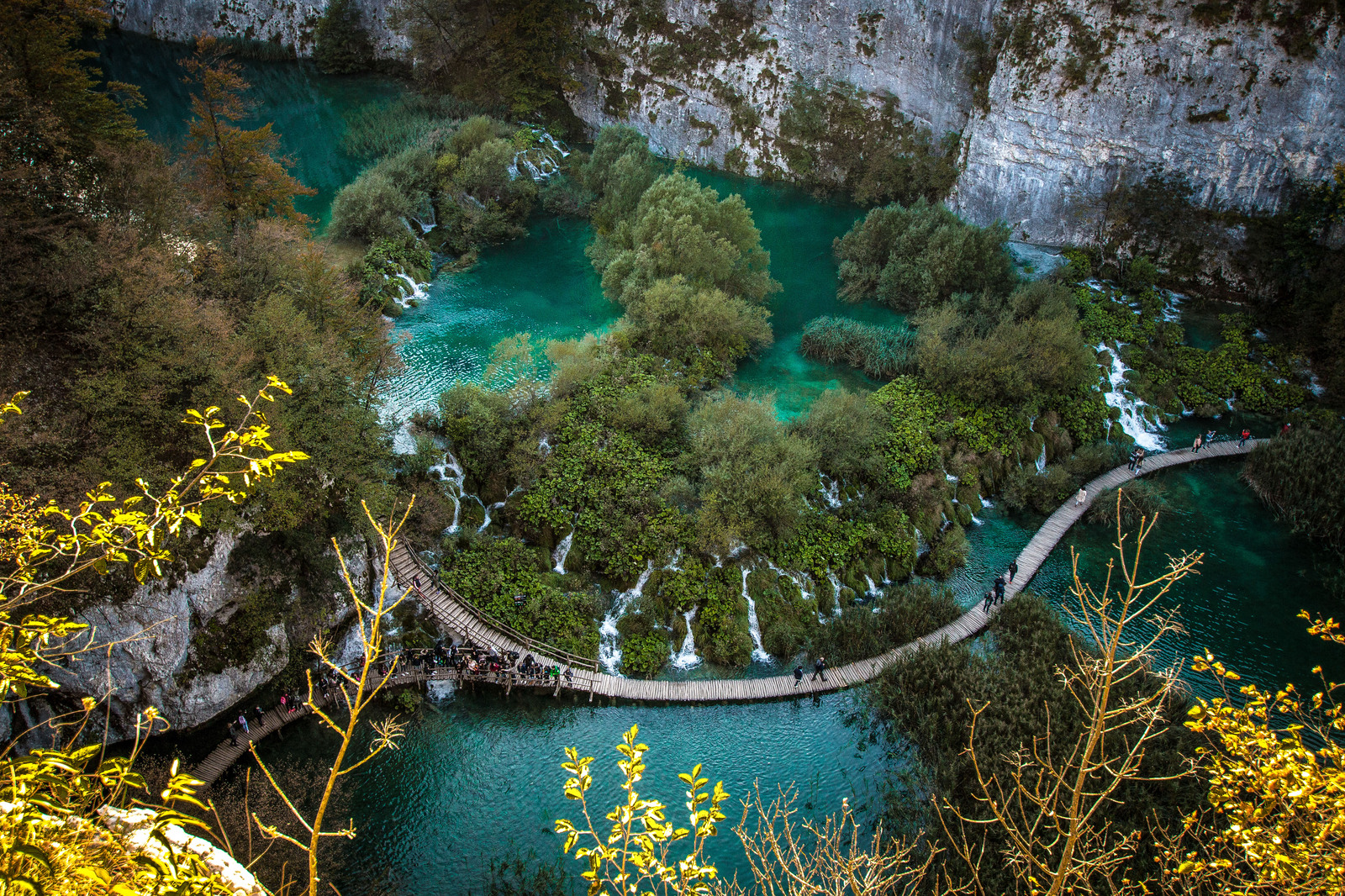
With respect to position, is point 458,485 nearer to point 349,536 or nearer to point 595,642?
point 349,536

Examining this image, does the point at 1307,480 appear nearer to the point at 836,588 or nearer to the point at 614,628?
the point at 836,588

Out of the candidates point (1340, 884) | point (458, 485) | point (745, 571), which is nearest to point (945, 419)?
point (745, 571)

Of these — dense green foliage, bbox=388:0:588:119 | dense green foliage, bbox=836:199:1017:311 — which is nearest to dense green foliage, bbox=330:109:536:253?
dense green foliage, bbox=388:0:588:119

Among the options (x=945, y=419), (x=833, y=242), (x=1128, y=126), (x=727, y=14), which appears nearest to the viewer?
(x=945, y=419)

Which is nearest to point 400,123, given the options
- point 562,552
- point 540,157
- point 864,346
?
point 540,157

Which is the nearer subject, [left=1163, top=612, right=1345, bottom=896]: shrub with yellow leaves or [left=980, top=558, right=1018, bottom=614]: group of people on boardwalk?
[left=1163, top=612, right=1345, bottom=896]: shrub with yellow leaves

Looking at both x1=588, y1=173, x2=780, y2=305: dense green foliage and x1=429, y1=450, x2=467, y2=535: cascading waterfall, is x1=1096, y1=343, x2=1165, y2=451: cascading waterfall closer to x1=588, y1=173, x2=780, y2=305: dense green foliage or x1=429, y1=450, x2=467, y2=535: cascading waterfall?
x1=588, y1=173, x2=780, y2=305: dense green foliage
